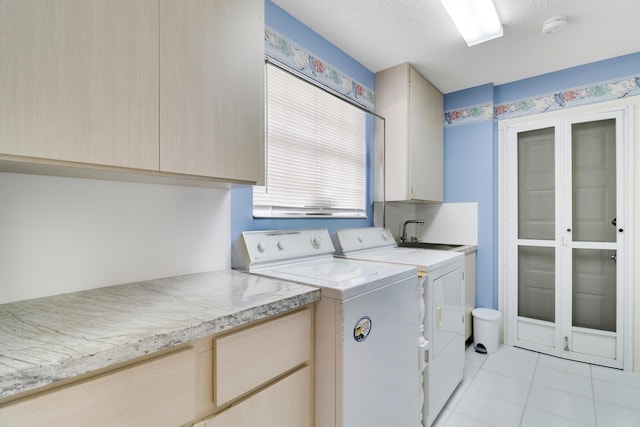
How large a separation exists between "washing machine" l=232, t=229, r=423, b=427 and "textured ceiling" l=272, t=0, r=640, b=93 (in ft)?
4.65

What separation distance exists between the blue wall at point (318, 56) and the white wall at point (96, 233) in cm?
14

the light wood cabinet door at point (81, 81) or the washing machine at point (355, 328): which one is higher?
the light wood cabinet door at point (81, 81)

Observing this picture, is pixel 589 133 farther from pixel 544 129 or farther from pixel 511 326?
pixel 511 326

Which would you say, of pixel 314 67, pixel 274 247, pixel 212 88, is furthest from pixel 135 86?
pixel 314 67

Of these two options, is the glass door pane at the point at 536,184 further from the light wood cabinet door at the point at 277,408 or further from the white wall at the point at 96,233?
the white wall at the point at 96,233

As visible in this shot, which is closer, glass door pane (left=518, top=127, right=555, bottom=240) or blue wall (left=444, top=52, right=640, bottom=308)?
glass door pane (left=518, top=127, right=555, bottom=240)

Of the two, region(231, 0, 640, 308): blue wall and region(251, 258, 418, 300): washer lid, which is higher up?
region(231, 0, 640, 308): blue wall

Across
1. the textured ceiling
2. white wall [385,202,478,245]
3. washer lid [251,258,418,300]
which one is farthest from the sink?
the textured ceiling

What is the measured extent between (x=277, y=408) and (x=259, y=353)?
22 cm

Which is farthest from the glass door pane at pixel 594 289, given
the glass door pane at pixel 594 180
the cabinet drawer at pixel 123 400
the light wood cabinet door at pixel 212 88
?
the cabinet drawer at pixel 123 400

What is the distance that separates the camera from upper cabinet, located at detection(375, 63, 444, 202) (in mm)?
2529

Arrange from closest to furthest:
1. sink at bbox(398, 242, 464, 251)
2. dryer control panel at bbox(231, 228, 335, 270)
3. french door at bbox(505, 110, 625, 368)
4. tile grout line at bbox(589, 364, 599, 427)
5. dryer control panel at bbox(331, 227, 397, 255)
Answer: dryer control panel at bbox(231, 228, 335, 270)
tile grout line at bbox(589, 364, 599, 427)
dryer control panel at bbox(331, 227, 397, 255)
french door at bbox(505, 110, 625, 368)
sink at bbox(398, 242, 464, 251)

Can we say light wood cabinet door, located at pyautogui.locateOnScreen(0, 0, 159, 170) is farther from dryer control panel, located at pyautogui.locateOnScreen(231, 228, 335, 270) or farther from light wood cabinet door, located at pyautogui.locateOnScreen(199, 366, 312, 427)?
light wood cabinet door, located at pyautogui.locateOnScreen(199, 366, 312, 427)

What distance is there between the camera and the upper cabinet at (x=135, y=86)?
0.73m
